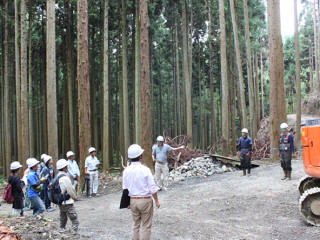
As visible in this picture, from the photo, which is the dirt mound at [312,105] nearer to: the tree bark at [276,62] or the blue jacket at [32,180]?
the tree bark at [276,62]

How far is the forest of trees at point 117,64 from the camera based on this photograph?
1265 cm

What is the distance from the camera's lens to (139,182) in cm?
466

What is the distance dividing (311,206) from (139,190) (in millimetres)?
3713

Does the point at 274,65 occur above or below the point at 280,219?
above

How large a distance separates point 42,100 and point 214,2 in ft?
51.4

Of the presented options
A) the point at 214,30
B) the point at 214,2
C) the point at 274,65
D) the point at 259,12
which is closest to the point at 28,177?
the point at 274,65

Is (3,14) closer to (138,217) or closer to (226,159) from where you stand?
(226,159)

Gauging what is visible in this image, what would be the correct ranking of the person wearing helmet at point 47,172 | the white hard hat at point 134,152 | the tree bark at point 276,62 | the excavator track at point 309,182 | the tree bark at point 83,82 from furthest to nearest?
the tree bark at point 276,62, the tree bark at point 83,82, the person wearing helmet at point 47,172, the excavator track at point 309,182, the white hard hat at point 134,152

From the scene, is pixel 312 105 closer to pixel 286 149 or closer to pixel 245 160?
pixel 245 160

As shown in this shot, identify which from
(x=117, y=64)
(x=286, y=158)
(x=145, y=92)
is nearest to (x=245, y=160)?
(x=286, y=158)

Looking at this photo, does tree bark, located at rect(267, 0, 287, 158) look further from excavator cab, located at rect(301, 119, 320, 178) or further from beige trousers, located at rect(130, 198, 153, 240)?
beige trousers, located at rect(130, 198, 153, 240)

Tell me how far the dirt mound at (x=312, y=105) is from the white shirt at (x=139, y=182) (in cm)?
2506

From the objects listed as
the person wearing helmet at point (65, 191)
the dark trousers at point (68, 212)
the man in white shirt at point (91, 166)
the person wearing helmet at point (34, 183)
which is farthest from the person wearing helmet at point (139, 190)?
the man in white shirt at point (91, 166)

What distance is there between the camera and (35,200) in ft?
25.1
